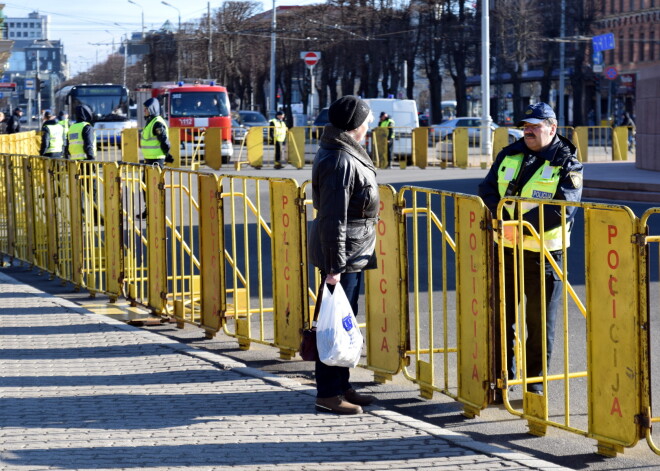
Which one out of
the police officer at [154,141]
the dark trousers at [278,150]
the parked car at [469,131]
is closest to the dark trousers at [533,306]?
the police officer at [154,141]

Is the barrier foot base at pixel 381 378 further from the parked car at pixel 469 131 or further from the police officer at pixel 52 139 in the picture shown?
the parked car at pixel 469 131

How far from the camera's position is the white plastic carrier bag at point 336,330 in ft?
19.9

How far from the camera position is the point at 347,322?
610cm

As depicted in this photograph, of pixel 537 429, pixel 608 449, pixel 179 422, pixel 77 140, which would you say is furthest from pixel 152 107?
pixel 608 449

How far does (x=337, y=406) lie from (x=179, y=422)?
852mm

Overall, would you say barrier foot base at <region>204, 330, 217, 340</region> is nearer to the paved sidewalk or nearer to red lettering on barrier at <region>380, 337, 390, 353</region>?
the paved sidewalk

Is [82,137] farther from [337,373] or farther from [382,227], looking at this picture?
[337,373]

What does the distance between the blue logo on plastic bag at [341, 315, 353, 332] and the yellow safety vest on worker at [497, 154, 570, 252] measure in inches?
36.6

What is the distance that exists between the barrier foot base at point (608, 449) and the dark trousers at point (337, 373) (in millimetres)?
1485

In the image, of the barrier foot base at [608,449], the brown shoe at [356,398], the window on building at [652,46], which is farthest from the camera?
the window on building at [652,46]

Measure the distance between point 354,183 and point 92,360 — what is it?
2.68 metres

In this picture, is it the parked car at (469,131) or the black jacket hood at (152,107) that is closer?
the black jacket hood at (152,107)

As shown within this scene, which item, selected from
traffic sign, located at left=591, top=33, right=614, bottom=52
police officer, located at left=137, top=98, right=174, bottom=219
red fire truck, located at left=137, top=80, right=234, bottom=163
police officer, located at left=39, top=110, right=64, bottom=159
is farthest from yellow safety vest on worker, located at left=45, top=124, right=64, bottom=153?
traffic sign, located at left=591, top=33, right=614, bottom=52

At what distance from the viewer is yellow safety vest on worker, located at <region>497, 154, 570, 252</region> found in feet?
20.1
